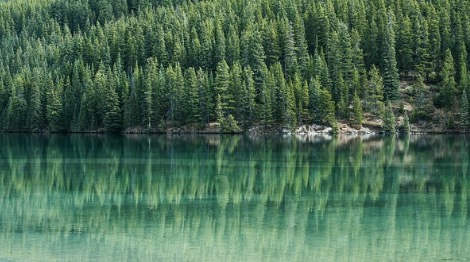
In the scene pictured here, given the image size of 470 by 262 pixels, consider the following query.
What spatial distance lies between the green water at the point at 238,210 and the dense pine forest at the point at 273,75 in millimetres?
59279

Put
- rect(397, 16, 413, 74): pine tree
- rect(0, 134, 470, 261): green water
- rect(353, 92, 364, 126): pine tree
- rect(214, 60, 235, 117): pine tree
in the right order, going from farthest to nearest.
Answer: rect(397, 16, 413, 74): pine tree
rect(214, 60, 235, 117): pine tree
rect(353, 92, 364, 126): pine tree
rect(0, 134, 470, 261): green water

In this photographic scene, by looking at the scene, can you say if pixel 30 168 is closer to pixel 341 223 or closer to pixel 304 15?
pixel 341 223

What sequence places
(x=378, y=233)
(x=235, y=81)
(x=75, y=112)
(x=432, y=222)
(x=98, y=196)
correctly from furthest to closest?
(x=75, y=112)
(x=235, y=81)
(x=98, y=196)
(x=432, y=222)
(x=378, y=233)

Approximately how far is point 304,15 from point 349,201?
12025 cm

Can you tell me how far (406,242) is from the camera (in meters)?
25.2

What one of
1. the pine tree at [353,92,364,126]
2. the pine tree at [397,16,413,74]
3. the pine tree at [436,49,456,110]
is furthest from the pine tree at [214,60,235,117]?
the pine tree at [436,49,456,110]

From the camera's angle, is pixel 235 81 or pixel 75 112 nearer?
pixel 235 81

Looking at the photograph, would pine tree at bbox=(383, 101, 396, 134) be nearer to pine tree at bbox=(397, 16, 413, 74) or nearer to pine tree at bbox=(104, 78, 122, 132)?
pine tree at bbox=(397, 16, 413, 74)

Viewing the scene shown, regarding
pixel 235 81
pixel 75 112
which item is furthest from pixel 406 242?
pixel 75 112

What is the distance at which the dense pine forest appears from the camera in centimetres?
12025

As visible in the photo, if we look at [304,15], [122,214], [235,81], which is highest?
[304,15]

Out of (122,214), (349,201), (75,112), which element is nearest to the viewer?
(122,214)

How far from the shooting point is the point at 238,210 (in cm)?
3303

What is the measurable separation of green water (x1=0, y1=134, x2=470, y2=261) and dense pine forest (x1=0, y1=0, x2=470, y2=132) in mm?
59279
